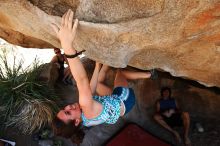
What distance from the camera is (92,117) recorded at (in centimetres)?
373

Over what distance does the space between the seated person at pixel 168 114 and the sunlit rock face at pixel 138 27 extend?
2.35 metres

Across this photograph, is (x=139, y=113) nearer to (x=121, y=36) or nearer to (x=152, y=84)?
(x=152, y=84)

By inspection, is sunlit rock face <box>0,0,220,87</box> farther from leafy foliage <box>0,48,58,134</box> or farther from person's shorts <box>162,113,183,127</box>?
person's shorts <box>162,113,183,127</box>

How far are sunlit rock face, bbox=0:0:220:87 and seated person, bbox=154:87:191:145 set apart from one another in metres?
2.35

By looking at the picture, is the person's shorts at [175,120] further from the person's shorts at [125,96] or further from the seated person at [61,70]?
the person's shorts at [125,96]

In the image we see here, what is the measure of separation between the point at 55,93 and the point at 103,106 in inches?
107

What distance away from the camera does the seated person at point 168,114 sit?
659cm

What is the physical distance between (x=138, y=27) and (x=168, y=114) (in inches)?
136

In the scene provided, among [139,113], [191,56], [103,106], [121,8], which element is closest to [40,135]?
[139,113]

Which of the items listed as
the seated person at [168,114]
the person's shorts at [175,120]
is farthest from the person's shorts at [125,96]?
the person's shorts at [175,120]

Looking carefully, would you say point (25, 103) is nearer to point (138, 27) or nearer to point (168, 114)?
point (168, 114)

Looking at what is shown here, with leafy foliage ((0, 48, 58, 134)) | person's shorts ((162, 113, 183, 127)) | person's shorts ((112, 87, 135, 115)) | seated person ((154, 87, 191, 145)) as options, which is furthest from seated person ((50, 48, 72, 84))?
person's shorts ((112, 87, 135, 115))

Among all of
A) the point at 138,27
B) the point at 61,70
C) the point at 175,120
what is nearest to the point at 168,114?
the point at 175,120

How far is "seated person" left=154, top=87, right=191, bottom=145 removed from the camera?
6.59 meters
